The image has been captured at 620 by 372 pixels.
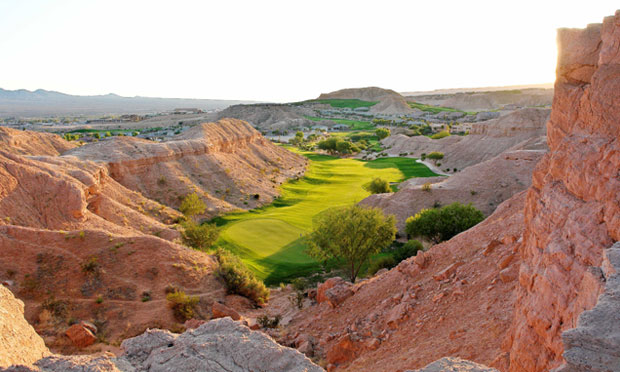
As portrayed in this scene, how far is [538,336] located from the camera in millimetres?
7664

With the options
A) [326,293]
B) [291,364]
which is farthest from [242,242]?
[291,364]

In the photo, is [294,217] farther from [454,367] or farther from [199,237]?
[454,367]

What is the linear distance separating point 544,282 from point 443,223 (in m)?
20.8

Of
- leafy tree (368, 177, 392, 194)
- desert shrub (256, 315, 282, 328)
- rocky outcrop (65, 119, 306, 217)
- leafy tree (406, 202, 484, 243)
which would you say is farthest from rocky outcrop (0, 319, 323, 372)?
leafy tree (368, 177, 392, 194)

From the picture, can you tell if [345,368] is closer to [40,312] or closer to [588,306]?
[588,306]

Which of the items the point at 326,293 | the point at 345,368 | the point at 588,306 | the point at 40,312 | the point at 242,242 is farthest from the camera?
the point at 242,242

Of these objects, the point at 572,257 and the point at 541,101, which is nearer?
the point at 572,257

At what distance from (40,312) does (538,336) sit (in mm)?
18024

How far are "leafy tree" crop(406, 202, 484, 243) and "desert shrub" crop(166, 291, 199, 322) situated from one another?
54.1 feet

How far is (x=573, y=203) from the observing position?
8.37 m

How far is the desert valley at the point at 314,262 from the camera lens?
23.4 ft

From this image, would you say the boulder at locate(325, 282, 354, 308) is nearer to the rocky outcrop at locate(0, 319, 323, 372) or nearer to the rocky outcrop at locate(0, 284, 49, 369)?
the rocky outcrop at locate(0, 319, 323, 372)

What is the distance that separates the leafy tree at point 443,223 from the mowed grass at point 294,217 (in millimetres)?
7600

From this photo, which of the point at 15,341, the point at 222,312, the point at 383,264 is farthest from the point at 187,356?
the point at 383,264
